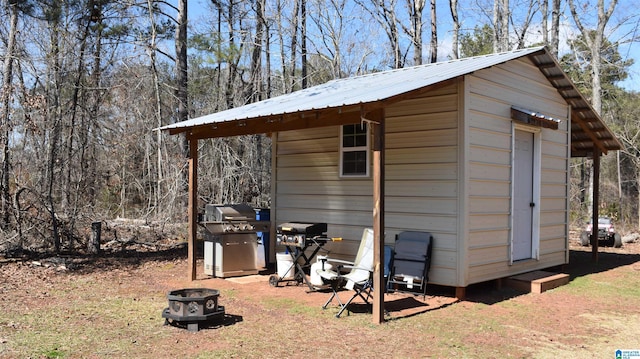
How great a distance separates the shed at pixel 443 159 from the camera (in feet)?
21.6

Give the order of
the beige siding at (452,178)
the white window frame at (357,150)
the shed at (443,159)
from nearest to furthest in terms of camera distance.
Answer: the shed at (443,159)
the beige siding at (452,178)
the white window frame at (357,150)

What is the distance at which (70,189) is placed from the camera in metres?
10.5

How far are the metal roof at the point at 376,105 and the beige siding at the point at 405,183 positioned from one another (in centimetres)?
56

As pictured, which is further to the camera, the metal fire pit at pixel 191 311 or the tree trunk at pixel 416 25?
the tree trunk at pixel 416 25

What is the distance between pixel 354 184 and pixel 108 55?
845 centimetres

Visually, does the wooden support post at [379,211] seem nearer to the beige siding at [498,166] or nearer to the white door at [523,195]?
the beige siding at [498,166]

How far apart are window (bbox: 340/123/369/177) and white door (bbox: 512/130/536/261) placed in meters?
2.20

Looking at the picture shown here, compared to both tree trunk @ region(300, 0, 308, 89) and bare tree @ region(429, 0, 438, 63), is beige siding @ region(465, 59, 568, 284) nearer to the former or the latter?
bare tree @ region(429, 0, 438, 63)

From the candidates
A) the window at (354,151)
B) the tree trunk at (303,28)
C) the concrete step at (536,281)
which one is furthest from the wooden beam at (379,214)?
the tree trunk at (303,28)

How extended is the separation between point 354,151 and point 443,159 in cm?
164

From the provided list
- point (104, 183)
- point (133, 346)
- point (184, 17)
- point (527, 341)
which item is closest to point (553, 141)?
point (527, 341)

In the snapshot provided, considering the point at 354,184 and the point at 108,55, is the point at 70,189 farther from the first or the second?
the point at 354,184

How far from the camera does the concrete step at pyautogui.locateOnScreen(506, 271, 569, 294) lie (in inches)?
283

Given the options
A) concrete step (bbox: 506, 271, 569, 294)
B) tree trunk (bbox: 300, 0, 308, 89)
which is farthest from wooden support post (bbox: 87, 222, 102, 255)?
tree trunk (bbox: 300, 0, 308, 89)
